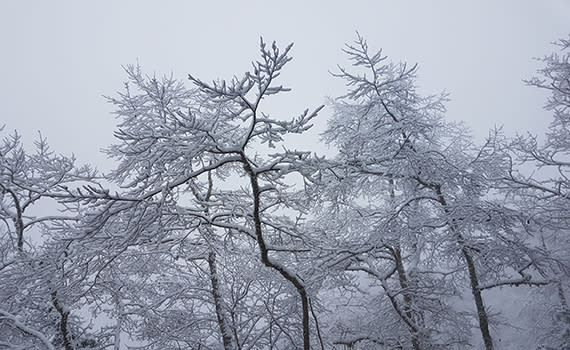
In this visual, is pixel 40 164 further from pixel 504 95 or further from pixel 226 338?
pixel 504 95

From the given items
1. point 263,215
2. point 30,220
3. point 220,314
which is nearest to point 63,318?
point 30,220

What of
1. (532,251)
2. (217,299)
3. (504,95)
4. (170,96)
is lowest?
(217,299)

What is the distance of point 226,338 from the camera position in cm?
650

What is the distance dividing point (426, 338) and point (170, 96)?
7628 millimetres

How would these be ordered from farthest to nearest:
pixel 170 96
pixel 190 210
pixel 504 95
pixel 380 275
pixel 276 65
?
pixel 504 95
pixel 170 96
pixel 380 275
pixel 190 210
pixel 276 65

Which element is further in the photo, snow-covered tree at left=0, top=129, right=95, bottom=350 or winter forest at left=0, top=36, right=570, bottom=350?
snow-covered tree at left=0, top=129, right=95, bottom=350

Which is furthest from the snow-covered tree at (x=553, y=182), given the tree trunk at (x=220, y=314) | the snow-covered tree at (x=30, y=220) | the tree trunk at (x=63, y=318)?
the tree trunk at (x=63, y=318)

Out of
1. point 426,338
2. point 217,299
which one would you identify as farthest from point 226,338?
point 426,338

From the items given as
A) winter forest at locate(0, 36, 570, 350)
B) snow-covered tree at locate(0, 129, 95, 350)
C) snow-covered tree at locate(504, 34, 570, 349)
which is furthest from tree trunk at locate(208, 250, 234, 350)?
snow-covered tree at locate(504, 34, 570, 349)

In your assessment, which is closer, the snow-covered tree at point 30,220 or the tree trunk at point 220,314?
the snow-covered tree at point 30,220

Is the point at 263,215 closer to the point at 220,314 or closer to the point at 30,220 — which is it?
the point at 220,314

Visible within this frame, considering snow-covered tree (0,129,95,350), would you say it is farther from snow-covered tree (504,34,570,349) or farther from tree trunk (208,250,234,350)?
snow-covered tree (504,34,570,349)

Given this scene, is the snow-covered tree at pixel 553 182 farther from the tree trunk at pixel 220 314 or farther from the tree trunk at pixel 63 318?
the tree trunk at pixel 63 318

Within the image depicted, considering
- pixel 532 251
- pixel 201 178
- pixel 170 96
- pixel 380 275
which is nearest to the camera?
pixel 532 251
